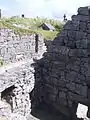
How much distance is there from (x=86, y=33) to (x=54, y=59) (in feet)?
7.45

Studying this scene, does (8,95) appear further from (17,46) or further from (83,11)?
(17,46)

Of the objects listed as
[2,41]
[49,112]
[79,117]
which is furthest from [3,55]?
[79,117]

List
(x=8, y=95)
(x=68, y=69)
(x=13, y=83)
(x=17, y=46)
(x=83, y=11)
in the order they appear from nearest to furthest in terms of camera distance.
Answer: (x=13, y=83)
(x=8, y=95)
(x=83, y=11)
(x=68, y=69)
(x=17, y=46)

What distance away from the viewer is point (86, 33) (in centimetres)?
1388

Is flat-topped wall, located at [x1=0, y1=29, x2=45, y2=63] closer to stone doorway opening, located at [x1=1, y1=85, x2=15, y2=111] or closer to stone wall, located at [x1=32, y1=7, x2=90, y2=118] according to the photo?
stone wall, located at [x1=32, y1=7, x2=90, y2=118]

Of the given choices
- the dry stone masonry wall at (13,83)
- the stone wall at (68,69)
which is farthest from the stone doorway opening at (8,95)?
the stone wall at (68,69)

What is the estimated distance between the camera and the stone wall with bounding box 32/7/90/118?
45.4 ft

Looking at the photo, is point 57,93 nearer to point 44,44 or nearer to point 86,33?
point 86,33

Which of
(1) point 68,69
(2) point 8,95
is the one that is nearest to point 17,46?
(1) point 68,69

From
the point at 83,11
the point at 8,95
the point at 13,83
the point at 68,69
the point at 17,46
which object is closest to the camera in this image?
the point at 13,83

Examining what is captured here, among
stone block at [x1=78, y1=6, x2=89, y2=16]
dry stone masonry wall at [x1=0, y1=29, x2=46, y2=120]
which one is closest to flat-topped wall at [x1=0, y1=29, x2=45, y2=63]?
dry stone masonry wall at [x1=0, y1=29, x2=46, y2=120]

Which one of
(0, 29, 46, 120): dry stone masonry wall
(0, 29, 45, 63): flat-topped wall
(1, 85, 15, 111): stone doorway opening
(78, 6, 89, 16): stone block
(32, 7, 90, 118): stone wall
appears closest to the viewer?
(0, 29, 46, 120): dry stone masonry wall

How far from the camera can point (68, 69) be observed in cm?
1439

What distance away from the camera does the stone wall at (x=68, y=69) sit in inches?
545
